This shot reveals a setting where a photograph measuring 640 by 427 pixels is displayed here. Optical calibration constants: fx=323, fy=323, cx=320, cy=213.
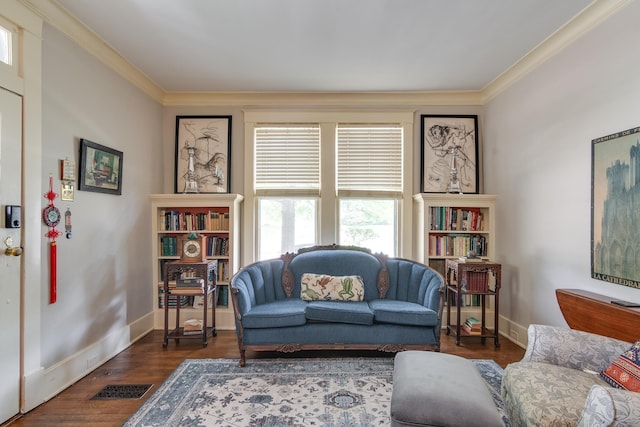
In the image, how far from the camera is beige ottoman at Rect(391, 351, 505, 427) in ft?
5.18

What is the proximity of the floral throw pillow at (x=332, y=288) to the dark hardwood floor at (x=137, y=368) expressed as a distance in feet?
1.77

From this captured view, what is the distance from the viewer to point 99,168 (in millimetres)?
2990

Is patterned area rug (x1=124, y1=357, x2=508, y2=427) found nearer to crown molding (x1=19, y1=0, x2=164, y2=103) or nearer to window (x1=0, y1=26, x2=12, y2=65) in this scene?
window (x1=0, y1=26, x2=12, y2=65)

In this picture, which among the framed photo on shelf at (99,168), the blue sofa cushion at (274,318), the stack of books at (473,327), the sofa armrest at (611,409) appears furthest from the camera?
the stack of books at (473,327)

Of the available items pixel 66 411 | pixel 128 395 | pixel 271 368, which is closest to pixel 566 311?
pixel 271 368

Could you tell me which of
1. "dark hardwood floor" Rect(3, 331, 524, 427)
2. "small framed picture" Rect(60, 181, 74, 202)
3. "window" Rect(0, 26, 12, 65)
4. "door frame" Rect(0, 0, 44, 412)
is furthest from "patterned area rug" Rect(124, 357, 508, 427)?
"window" Rect(0, 26, 12, 65)

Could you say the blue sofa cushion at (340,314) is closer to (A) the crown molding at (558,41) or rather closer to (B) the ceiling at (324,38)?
(B) the ceiling at (324,38)

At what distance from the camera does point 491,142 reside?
4004 millimetres

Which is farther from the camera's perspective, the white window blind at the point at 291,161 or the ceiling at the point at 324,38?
the white window blind at the point at 291,161

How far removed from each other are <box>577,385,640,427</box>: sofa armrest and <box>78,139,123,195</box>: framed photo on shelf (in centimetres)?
363

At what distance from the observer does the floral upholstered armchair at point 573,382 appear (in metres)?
1.27

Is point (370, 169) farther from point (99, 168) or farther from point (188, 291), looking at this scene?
point (99, 168)

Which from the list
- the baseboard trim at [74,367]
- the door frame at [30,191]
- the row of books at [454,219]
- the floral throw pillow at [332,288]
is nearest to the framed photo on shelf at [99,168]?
the door frame at [30,191]

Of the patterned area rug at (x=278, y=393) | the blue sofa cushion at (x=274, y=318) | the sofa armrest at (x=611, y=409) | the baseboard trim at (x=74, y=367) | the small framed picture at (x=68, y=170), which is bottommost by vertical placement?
the patterned area rug at (x=278, y=393)
